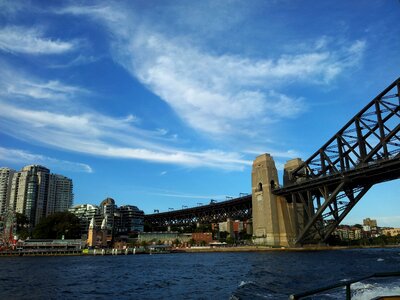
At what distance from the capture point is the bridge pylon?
339 ft

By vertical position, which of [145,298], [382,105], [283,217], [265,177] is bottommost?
[145,298]

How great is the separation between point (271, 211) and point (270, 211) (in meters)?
0.27

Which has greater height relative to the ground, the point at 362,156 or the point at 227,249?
the point at 362,156

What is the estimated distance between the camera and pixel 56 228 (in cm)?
15238

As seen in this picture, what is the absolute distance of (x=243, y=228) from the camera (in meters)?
182

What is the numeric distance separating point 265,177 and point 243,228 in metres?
79.2

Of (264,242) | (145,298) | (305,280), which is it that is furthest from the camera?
(264,242)

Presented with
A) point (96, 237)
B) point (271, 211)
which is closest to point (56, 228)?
point (96, 237)

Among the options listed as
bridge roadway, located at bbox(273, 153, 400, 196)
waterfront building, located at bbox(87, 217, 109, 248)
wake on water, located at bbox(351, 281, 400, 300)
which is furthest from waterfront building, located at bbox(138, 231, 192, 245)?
wake on water, located at bbox(351, 281, 400, 300)

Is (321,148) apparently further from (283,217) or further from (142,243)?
(142,243)

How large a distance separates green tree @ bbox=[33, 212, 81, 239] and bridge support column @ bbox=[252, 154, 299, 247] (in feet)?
271

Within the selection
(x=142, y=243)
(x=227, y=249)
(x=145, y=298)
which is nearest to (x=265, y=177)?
(x=227, y=249)

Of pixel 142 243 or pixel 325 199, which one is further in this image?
pixel 142 243

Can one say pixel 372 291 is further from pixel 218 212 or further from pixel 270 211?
pixel 218 212
